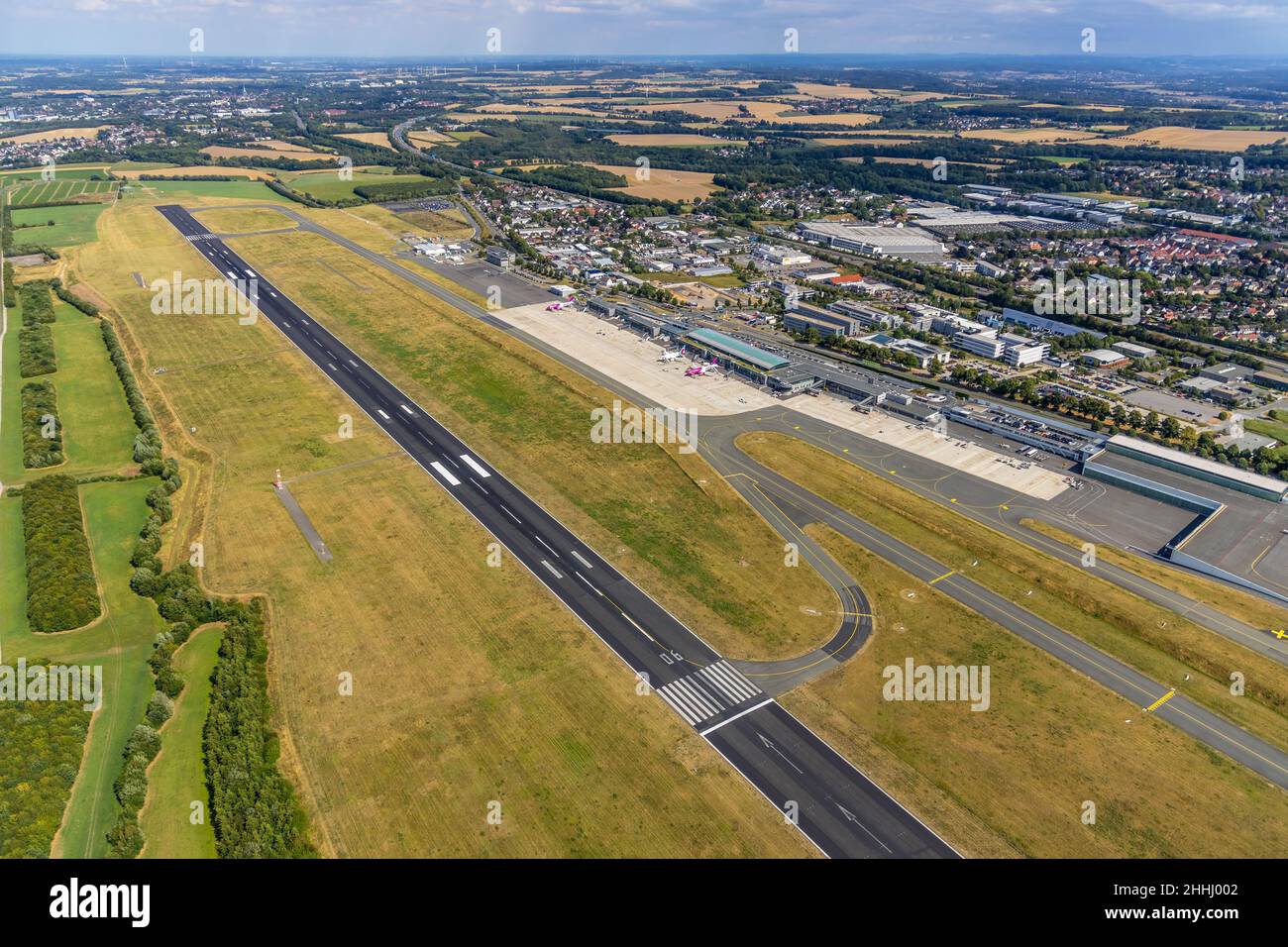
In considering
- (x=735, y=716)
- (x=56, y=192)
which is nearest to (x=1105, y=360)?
(x=735, y=716)

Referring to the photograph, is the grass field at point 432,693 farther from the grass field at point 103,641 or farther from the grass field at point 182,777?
the grass field at point 103,641

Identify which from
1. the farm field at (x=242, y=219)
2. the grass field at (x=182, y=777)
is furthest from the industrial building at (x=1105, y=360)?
the farm field at (x=242, y=219)

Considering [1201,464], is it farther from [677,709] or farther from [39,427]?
[39,427]

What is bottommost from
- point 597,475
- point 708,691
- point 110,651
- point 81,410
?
point 708,691

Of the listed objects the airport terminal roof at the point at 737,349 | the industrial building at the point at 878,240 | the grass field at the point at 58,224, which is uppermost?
the grass field at the point at 58,224

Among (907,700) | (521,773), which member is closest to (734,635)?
(907,700)

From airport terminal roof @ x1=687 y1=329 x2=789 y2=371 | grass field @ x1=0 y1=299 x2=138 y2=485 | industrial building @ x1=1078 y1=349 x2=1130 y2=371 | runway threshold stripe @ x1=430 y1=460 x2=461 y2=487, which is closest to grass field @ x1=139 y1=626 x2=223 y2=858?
runway threshold stripe @ x1=430 y1=460 x2=461 y2=487
